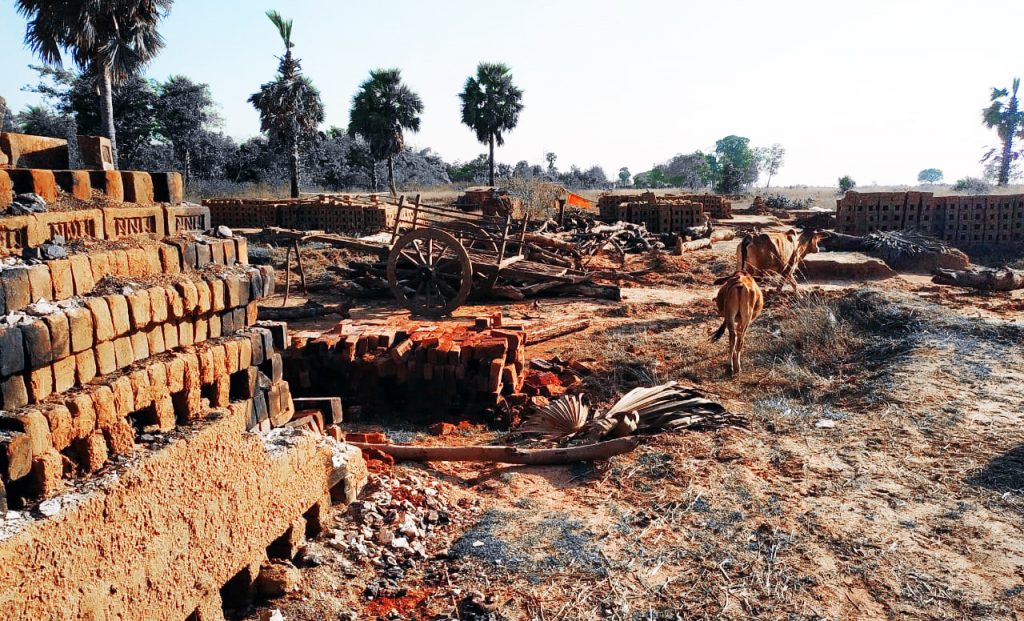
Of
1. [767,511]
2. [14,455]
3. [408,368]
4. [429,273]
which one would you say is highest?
[14,455]

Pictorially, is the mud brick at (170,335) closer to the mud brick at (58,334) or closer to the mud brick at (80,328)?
the mud brick at (80,328)

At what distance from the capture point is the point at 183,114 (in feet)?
117

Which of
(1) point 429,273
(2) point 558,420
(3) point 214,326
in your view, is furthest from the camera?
(1) point 429,273

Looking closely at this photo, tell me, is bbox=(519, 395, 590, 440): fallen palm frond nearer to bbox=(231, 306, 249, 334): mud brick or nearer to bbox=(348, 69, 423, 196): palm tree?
bbox=(231, 306, 249, 334): mud brick

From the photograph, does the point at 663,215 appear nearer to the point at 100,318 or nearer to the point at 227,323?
the point at 227,323

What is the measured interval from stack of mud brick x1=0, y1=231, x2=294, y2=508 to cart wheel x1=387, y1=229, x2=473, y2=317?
6773 millimetres

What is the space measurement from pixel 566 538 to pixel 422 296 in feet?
26.0

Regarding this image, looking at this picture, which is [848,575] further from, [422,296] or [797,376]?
[422,296]

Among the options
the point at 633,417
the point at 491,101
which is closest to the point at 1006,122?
the point at 491,101

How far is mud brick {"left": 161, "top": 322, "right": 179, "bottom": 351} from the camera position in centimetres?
350

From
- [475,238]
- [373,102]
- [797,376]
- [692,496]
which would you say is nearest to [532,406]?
[692,496]

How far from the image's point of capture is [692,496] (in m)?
5.05

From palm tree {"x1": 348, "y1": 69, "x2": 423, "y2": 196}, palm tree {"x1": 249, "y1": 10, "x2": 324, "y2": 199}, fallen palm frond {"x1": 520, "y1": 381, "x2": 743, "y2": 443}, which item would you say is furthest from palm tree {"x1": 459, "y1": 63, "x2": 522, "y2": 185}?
fallen palm frond {"x1": 520, "y1": 381, "x2": 743, "y2": 443}

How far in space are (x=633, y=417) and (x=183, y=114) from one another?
35761mm
